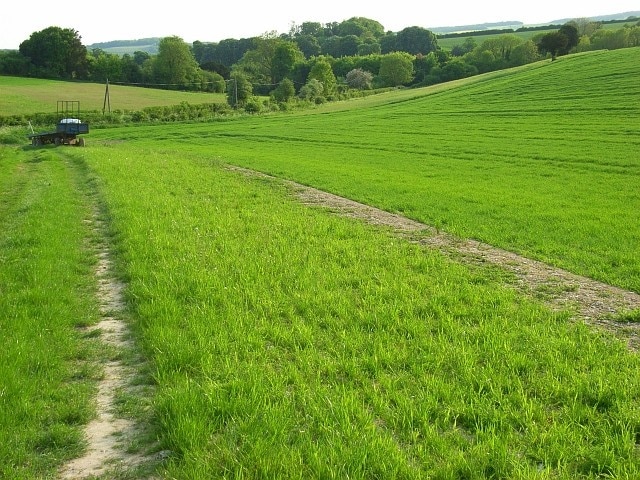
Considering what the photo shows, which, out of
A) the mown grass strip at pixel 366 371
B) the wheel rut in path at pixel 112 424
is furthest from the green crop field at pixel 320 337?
the wheel rut in path at pixel 112 424

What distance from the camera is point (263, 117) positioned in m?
75.8

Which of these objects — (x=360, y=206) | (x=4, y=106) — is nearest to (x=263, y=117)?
(x=4, y=106)

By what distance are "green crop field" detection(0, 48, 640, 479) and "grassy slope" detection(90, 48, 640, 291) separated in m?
0.19

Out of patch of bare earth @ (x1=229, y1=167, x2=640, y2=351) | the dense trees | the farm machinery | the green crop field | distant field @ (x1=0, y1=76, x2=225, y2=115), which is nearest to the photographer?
the green crop field

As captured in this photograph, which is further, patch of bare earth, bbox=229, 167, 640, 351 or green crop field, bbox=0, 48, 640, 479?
patch of bare earth, bbox=229, 167, 640, 351

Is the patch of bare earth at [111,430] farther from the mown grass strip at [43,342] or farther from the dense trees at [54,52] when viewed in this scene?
the dense trees at [54,52]

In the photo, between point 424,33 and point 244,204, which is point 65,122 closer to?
point 244,204

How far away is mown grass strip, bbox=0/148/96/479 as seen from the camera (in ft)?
16.0

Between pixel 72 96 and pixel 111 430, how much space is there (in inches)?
3569

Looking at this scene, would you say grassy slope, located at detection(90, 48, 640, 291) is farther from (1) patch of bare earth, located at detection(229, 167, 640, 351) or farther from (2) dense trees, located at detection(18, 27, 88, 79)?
(2) dense trees, located at detection(18, 27, 88, 79)

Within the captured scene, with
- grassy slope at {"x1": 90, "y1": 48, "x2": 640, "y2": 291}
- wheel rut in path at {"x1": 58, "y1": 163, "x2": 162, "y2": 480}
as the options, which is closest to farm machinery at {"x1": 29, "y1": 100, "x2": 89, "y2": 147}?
grassy slope at {"x1": 90, "y1": 48, "x2": 640, "y2": 291}

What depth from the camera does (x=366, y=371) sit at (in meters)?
6.20

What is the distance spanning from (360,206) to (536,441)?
44.6ft

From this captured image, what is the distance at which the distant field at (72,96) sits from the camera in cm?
7325
